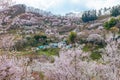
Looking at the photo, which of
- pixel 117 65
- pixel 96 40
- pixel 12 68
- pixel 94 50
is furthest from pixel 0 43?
pixel 96 40

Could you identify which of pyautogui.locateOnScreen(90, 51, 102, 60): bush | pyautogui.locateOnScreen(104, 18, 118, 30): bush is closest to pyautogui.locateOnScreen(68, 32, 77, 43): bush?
pyautogui.locateOnScreen(90, 51, 102, 60): bush

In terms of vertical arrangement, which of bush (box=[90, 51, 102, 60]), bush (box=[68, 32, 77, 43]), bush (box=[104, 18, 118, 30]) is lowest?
bush (box=[90, 51, 102, 60])

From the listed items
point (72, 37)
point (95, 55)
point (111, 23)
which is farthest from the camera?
point (111, 23)

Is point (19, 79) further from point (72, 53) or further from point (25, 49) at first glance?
point (25, 49)

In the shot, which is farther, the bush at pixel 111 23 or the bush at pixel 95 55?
the bush at pixel 111 23

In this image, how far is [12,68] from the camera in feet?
42.7

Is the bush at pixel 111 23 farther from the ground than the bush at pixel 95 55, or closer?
farther from the ground

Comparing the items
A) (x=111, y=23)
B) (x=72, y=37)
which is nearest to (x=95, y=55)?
(x=72, y=37)

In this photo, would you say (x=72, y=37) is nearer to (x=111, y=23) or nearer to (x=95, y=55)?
(x=95, y=55)

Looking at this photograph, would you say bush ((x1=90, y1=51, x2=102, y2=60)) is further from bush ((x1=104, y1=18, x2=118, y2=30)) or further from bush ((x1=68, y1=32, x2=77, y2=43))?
bush ((x1=104, y1=18, x2=118, y2=30))

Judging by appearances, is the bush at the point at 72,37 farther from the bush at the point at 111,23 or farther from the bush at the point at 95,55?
the bush at the point at 111,23

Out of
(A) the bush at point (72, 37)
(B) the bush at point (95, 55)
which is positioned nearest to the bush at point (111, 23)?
(A) the bush at point (72, 37)

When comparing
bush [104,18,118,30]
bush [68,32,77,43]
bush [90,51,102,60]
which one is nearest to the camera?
bush [90,51,102,60]

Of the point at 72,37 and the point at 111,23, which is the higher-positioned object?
the point at 111,23
